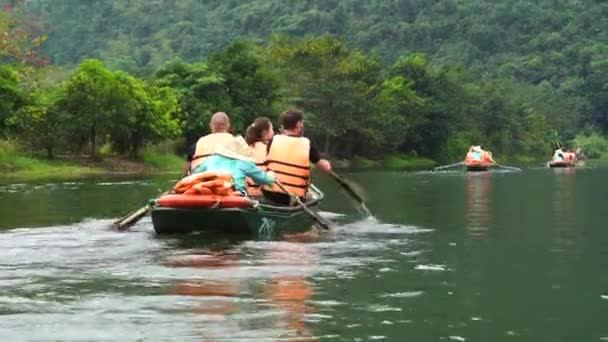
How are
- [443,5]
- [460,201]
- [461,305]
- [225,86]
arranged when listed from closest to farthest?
[461,305]
[460,201]
[225,86]
[443,5]

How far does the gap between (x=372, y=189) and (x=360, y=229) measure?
44.2ft

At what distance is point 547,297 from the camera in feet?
27.3

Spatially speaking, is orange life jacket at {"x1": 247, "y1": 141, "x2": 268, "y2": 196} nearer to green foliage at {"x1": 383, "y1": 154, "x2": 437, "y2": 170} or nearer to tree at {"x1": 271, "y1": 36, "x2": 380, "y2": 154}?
tree at {"x1": 271, "y1": 36, "x2": 380, "y2": 154}

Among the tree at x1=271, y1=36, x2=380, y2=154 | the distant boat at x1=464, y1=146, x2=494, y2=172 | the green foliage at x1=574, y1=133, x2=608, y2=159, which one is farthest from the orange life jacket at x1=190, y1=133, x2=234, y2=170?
the green foliage at x1=574, y1=133, x2=608, y2=159

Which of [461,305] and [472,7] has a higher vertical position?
[472,7]

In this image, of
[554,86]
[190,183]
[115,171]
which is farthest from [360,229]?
[554,86]

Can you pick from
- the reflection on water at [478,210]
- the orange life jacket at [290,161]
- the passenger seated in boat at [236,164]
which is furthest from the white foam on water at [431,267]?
the orange life jacket at [290,161]

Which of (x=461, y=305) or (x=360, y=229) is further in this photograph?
(x=360, y=229)

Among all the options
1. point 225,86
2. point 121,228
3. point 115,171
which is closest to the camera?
point 121,228

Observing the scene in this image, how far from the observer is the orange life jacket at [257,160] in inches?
591

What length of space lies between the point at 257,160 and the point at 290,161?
0.76 m

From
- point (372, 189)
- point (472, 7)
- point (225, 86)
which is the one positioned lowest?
point (372, 189)

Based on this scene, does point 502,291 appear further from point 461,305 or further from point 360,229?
point 360,229

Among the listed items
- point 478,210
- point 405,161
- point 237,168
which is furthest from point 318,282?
point 405,161
